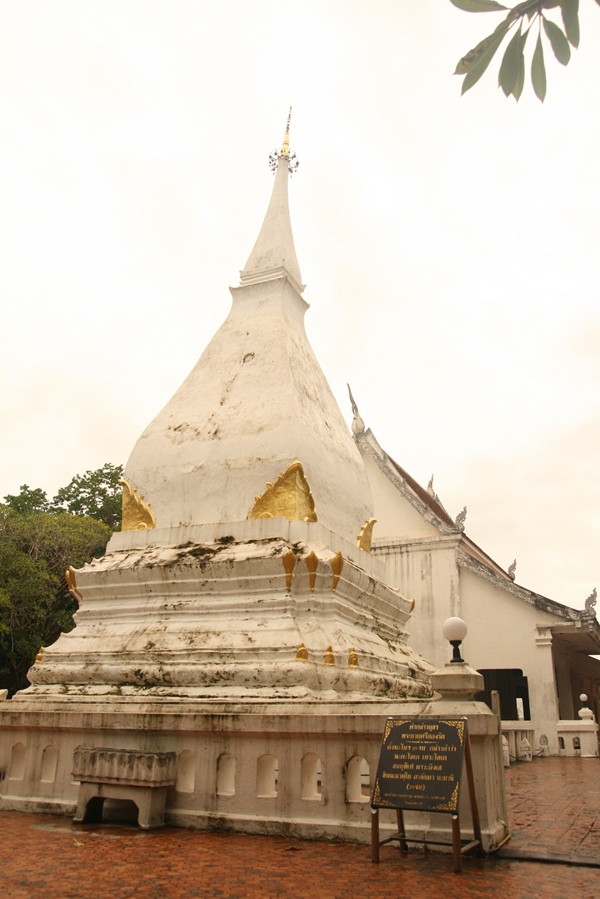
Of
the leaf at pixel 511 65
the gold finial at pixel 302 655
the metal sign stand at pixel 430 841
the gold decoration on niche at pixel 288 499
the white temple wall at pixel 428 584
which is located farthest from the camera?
the white temple wall at pixel 428 584

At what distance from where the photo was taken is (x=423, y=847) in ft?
18.2

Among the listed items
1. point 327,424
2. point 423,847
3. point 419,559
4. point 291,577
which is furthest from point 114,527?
point 423,847

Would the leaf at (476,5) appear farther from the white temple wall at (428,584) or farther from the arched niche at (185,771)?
the white temple wall at (428,584)

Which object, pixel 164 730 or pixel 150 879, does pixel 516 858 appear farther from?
pixel 164 730

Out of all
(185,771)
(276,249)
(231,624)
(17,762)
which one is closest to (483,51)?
(185,771)

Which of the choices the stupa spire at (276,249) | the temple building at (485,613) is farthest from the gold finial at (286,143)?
the temple building at (485,613)

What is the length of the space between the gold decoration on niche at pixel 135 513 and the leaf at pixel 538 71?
9.48m

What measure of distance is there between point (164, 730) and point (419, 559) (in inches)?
500

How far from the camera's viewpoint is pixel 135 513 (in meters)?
11.3

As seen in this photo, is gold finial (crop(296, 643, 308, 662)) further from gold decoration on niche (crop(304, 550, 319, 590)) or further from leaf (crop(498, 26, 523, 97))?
leaf (crop(498, 26, 523, 97))

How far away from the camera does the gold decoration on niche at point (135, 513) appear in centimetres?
1107

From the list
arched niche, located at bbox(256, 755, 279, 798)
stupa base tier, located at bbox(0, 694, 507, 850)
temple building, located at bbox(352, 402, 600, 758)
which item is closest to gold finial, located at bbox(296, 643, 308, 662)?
stupa base tier, located at bbox(0, 694, 507, 850)

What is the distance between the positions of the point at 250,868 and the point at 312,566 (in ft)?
14.4

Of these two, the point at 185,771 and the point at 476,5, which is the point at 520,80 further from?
the point at 185,771
